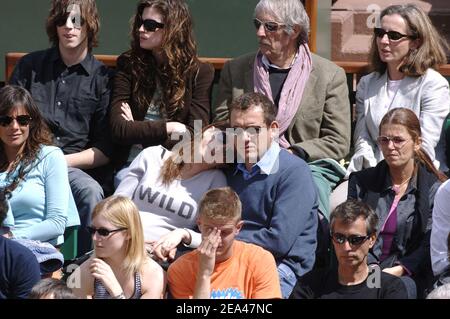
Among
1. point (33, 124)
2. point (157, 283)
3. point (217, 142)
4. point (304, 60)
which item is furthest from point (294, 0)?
point (157, 283)

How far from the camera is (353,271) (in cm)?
584

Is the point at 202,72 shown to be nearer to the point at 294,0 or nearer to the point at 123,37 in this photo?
the point at 294,0

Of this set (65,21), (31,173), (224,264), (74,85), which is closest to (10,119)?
(31,173)

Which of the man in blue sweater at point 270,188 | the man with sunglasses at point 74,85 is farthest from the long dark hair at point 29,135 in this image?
the man in blue sweater at point 270,188

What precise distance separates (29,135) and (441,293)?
2417mm

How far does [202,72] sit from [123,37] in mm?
1367

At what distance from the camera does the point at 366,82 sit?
7281 millimetres

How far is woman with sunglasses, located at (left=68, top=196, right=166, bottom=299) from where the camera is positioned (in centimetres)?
582

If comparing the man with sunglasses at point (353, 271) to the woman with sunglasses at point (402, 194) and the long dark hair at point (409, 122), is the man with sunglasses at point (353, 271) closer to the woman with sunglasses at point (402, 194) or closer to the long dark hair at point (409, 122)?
the woman with sunglasses at point (402, 194)

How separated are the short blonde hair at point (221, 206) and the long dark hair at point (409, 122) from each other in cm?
107

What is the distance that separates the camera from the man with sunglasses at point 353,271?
5805 mm

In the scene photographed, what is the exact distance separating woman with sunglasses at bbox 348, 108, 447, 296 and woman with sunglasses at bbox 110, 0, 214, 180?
110cm

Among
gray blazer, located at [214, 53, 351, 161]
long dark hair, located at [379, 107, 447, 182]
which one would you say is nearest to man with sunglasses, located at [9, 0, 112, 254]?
gray blazer, located at [214, 53, 351, 161]

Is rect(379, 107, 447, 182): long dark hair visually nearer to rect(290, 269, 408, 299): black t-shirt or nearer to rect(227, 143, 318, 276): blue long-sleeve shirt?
rect(227, 143, 318, 276): blue long-sleeve shirt
